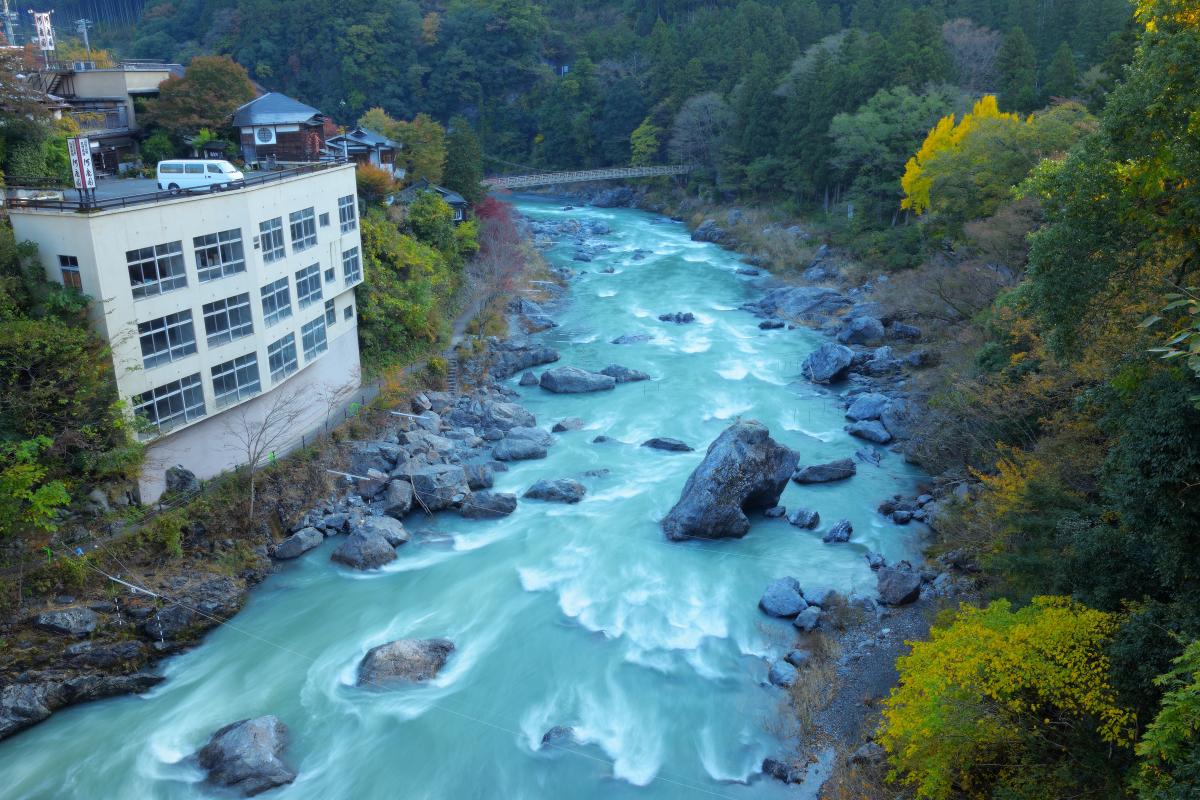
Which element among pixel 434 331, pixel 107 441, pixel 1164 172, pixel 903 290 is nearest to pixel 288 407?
pixel 107 441

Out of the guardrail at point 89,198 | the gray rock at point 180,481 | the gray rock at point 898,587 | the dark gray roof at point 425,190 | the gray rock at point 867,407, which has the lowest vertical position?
the gray rock at point 898,587

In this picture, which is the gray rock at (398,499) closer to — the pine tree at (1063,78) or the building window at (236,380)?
the building window at (236,380)

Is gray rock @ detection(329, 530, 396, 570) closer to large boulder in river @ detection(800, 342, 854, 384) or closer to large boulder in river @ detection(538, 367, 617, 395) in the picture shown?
large boulder in river @ detection(538, 367, 617, 395)

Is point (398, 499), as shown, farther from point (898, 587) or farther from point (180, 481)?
point (898, 587)

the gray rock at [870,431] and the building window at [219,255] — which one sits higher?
the building window at [219,255]

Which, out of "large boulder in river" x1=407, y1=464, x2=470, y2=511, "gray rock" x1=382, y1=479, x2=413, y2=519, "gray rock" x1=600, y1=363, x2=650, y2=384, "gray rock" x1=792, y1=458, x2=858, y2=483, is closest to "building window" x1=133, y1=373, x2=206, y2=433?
"gray rock" x1=382, y1=479, x2=413, y2=519

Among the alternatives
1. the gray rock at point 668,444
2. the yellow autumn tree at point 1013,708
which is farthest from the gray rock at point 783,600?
the gray rock at point 668,444
